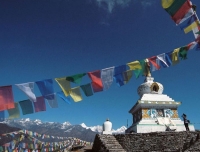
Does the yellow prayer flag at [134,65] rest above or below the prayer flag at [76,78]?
above

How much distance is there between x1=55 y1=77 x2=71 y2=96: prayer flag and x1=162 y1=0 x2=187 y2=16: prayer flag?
4.51 metres

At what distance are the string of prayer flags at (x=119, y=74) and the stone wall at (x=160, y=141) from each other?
2295 millimetres

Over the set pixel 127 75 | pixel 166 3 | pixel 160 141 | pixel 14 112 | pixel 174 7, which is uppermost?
pixel 166 3

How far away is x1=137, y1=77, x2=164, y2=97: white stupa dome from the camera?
16.5 m

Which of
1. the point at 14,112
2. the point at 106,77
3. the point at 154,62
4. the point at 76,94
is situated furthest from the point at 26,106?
the point at 154,62

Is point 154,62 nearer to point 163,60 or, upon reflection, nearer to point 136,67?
point 163,60

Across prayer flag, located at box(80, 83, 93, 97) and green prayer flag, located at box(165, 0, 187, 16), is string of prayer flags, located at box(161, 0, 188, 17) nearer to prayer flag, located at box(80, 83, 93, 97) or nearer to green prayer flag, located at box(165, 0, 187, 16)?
green prayer flag, located at box(165, 0, 187, 16)

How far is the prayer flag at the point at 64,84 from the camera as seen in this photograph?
7.27m

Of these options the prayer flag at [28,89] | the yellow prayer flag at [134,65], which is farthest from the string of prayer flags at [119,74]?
the prayer flag at [28,89]

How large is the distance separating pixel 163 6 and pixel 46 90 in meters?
5.12

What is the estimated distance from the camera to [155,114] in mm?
14453

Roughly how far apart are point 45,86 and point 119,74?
292cm

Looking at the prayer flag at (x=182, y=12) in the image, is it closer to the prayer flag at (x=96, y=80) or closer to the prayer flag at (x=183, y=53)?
the prayer flag at (x=183, y=53)

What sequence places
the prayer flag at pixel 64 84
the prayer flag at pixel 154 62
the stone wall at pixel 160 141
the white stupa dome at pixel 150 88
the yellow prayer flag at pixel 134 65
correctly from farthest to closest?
the white stupa dome at pixel 150 88, the prayer flag at pixel 154 62, the yellow prayer flag at pixel 134 65, the stone wall at pixel 160 141, the prayer flag at pixel 64 84
